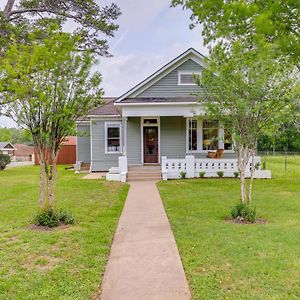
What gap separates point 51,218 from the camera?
22.8 feet

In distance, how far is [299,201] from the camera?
379 inches

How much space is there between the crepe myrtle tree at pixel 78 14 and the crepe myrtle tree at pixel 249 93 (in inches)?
401

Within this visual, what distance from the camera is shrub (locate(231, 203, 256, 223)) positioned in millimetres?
7178

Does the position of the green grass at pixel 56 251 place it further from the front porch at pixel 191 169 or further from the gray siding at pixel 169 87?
the gray siding at pixel 169 87

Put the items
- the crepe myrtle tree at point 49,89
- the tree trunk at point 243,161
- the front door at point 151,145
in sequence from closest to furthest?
1. the crepe myrtle tree at point 49,89
2. the tree trunk at point 243,161
3. the front door at point 151,145

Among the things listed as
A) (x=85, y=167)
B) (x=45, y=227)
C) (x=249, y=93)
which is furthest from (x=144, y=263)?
(x=85, y=167)

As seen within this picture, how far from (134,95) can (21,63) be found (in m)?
11.0

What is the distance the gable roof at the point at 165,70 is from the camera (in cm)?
1684

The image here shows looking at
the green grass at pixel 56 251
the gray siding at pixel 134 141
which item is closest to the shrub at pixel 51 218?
the green grass at pixel 56 251

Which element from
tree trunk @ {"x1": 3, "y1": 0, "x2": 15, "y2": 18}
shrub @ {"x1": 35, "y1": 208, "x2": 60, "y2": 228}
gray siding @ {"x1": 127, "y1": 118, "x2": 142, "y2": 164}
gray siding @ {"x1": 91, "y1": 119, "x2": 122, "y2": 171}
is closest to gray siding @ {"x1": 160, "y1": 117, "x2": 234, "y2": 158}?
gray siding @ {"x1": 127, "y1": 118, "x2": 142, "y2": 164}

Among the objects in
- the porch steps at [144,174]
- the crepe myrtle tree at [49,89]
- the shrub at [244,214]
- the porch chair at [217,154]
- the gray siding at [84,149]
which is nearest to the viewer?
the crepe myrtle tree at [49,89]

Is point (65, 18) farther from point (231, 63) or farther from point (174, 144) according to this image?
point (231, 63)

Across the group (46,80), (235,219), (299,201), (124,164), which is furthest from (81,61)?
(124,164)

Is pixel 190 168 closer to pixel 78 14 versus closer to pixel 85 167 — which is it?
pixel 85 167
